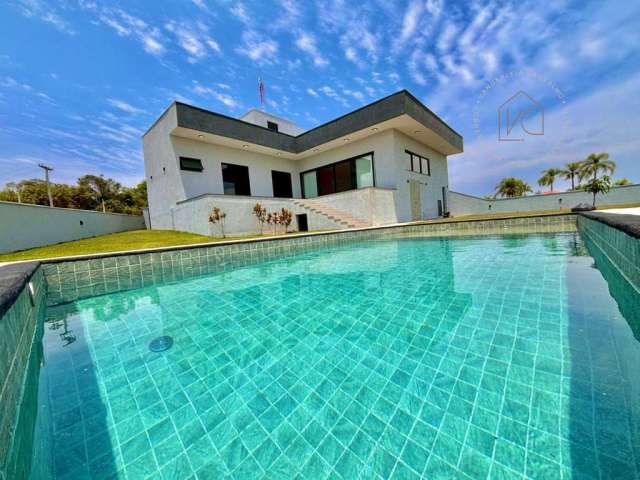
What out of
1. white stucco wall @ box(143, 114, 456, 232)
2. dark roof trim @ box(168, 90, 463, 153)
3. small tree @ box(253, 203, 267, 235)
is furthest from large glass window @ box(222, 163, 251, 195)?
small tree @ box(253, 203, 267, 235)

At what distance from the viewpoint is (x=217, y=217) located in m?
10.1

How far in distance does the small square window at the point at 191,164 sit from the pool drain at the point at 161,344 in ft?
36.2

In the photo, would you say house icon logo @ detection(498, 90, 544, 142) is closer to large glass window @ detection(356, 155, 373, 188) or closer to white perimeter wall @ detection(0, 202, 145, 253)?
large glass window @ detection(356, 155, 373, 188)

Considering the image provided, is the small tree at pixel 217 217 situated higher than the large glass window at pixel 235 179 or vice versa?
the large glass window at pixel 235 179

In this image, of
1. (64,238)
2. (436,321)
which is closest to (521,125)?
(436,321)

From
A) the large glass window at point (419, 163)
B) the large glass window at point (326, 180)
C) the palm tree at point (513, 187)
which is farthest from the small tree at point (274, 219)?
the palm tree at point (513, 187)

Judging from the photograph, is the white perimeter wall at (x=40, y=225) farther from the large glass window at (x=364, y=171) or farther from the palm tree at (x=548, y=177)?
the palm tree at (x=548, y=177)

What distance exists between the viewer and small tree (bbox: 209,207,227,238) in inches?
400

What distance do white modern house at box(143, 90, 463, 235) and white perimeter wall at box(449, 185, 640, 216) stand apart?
646 cm

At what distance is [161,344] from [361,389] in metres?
2.02

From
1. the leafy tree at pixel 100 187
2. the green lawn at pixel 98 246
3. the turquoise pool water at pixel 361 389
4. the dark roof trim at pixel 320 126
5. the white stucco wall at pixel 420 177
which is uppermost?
the leafy tree at pixel 100 187

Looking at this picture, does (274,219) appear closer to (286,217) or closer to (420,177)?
(286,217)

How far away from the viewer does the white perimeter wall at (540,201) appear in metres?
18.6

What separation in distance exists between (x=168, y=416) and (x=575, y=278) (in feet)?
15.6
